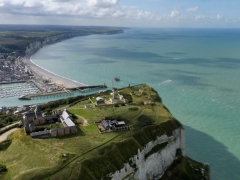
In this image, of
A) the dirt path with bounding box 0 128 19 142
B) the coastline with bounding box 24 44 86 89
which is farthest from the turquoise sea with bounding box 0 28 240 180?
the dirt path with bounding box 0 128 19 142

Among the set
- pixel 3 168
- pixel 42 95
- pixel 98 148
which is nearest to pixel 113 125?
pixel 98 148

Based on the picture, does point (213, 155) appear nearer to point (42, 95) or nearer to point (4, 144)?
point (4, 144)

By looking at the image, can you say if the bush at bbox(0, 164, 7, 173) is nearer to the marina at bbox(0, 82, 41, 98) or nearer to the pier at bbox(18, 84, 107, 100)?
the pier at bbox(18, 84, 107, 100)

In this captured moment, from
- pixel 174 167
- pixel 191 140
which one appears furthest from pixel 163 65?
pixel 174 167

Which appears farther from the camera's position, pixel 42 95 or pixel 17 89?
pixel 17 89

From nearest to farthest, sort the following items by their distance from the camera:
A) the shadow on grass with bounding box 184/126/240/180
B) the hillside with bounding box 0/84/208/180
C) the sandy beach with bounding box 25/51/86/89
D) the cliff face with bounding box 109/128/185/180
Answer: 1. the hillside with bounding box 0/84/208/180
2. the cliff face with bounding box 109/128/185/180
3. the shadow on grass with bounding box 184/126/240/180
4. the sandy beach with bounding box 25/51/86/89

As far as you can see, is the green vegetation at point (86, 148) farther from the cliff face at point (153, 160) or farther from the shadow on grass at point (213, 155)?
the shadow on grass at point (213, 155)

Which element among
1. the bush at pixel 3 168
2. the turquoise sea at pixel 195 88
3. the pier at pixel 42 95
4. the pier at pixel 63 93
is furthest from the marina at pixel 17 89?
the bush at pixel 3 168
